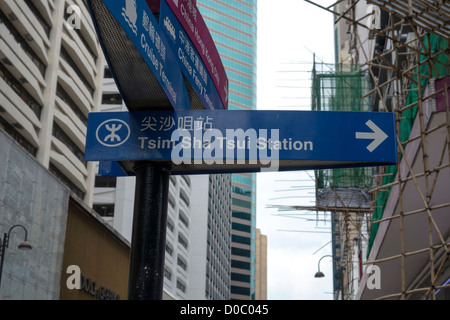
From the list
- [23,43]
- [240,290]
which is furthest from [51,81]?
[240,290]

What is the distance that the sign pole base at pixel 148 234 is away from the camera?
4.53 meters

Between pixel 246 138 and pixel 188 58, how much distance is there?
119 centimetres

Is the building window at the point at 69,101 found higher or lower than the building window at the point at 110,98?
lower

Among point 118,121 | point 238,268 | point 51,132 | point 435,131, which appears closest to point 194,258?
point 238,268

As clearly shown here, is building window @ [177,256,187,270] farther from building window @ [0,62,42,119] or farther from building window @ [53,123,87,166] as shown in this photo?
building window @ [0,62,42,119]

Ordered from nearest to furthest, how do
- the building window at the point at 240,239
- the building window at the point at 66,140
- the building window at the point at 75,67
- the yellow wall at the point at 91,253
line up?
the yellow wall at the point at 91,253, the building window at the point at 66,140, the building window at the point at 75,67, the building window at the point at 240,239

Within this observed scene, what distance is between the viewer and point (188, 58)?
5.57 metres

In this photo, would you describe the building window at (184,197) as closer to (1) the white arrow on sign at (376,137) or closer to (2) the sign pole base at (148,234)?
(2) the sign pole base at (148,234)

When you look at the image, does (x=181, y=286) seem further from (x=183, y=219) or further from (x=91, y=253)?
(x=91, y=253)

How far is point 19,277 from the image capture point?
776 inches

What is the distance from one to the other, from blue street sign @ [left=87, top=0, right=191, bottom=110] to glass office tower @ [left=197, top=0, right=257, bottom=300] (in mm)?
134211

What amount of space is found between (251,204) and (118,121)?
473 feet

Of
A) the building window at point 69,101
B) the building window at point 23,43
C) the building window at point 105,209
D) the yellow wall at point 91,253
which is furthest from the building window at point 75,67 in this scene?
the yellow wall at point 91,253

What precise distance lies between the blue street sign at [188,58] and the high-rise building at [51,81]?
1273 inches
